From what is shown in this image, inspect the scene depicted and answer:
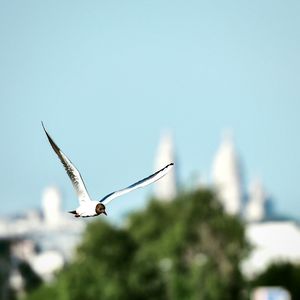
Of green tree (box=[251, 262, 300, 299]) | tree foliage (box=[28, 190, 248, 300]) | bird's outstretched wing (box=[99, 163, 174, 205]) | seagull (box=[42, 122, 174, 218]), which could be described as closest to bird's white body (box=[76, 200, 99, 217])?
seagull (box=[42, 122, 174, 218])

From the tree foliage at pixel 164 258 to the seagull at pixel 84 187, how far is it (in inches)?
3771

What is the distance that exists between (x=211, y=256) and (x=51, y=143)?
123 m

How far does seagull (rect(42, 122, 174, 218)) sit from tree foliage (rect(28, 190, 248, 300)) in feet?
314

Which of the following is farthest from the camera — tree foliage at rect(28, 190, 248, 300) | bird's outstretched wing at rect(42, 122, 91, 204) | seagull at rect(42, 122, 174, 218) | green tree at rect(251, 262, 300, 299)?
green tree at rect(251, 262, 300, 299)

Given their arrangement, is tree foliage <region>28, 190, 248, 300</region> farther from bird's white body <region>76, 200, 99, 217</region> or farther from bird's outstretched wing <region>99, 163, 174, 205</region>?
bird's white body <region>76, 200, 99, 217</region>

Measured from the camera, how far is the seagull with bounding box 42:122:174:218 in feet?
35.9

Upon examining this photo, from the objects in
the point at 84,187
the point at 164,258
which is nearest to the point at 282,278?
the point at 164,258

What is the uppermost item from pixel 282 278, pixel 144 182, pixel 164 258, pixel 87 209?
pixel 164 258

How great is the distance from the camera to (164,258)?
428 ft

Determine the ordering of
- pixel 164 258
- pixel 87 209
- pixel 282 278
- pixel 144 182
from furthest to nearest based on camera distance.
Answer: pixel 282 278
pixel 164 258
pixel 144 182
pixel 87 209

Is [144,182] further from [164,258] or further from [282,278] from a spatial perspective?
[282,278]

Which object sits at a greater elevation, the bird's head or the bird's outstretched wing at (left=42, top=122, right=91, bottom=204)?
the bird's outstretched wing at (left=42, top=122, right=91, bottom=204)

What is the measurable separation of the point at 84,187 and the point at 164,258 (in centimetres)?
11946

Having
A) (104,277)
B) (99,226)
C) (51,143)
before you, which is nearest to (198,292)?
(104,277)
